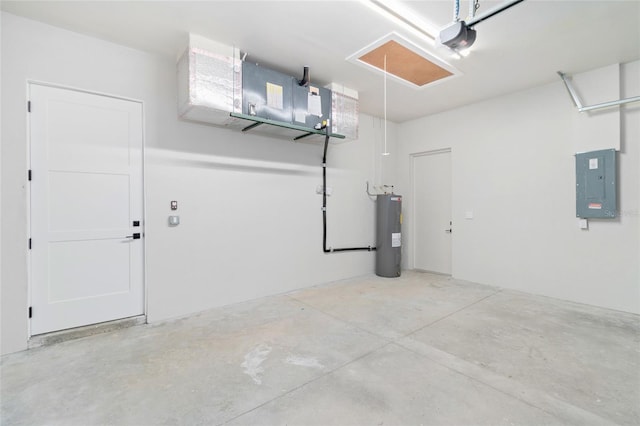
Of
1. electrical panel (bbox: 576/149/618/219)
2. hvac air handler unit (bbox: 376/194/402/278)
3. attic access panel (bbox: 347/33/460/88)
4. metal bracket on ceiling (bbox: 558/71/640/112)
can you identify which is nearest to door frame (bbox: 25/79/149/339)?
attic access panel (bbox: 347/33/460/88)

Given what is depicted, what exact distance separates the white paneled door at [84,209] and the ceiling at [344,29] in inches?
27.8

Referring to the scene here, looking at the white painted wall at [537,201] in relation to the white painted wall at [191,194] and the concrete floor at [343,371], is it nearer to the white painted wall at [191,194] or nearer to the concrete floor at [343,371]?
the concrete floor at [343,371]

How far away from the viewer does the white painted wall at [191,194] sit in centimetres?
252

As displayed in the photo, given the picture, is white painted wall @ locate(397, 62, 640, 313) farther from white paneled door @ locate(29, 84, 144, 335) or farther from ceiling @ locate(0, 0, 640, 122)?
white paneled door @ locate(29, 84, 144, 335)

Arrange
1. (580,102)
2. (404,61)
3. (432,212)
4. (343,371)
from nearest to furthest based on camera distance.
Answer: (343,371) < (404,61) < (580,102) < (432,212)

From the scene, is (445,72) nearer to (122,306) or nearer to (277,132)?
(277,132)

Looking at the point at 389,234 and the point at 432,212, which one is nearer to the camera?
the point at 389,234

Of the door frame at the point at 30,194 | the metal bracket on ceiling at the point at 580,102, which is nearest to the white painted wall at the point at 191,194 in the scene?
the door frame at the point at 30,194

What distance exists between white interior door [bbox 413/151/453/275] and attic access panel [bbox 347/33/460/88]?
1917mm

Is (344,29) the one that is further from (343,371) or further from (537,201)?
(537,201)

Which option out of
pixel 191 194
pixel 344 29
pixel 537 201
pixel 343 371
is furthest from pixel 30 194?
pixel 537 201

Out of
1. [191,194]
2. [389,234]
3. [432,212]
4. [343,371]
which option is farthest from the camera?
[432,212]

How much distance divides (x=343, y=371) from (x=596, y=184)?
3.82m

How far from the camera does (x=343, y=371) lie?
7.18ft
